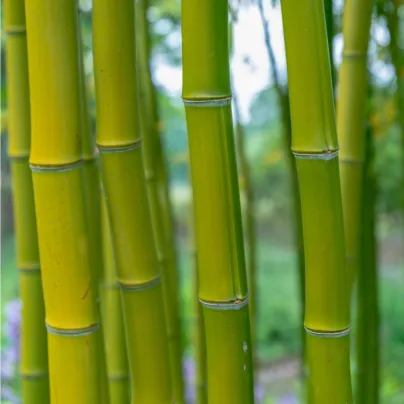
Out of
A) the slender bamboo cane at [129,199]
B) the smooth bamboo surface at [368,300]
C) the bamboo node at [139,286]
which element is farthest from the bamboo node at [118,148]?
the smooth bamboo surface at [368,300]

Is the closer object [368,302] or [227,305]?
[227,305]

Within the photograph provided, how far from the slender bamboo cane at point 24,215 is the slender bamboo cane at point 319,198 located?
11.5 inches

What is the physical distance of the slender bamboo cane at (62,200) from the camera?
510 millimetres

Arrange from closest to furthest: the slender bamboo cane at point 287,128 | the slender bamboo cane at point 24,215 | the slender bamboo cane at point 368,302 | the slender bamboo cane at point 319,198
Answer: the slender bamboo cane at point 319,198, the slender bamboo cane at point 24,215, the slender bamboo cane at point 287,128, the slender bamboo cane at point 368,302

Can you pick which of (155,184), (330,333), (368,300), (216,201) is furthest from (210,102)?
(368,300)

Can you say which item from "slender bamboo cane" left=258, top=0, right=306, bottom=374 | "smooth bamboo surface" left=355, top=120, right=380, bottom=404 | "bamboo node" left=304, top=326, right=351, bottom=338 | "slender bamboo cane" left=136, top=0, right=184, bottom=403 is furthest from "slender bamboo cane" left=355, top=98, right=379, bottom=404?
"bamboo node" left=304, top=326, right=351, bottom=338

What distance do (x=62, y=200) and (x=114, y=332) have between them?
0.36 metres

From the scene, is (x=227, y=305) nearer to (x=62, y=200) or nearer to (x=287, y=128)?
(x=62, y=200)

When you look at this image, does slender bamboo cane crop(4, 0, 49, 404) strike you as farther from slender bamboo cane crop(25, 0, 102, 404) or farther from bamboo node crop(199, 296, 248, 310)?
bamboo node crop(199, 296, 248, 310)

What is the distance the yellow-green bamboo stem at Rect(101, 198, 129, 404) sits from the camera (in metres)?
0.82

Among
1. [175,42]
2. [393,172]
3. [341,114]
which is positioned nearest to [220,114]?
[341,114]

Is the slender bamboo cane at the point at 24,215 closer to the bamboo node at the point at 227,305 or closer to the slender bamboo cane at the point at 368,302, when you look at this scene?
the bamboo node at the point at 227,305

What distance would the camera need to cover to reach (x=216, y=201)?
517 millimetres

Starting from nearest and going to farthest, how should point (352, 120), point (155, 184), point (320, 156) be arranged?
point (320, 156) < point (352, 120) < point (155, 184)
